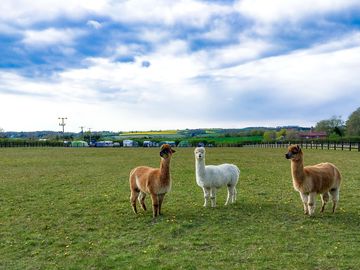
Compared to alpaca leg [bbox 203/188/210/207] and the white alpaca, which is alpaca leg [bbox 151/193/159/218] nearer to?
the white alpaca

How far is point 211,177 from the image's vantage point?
9539 millimetres

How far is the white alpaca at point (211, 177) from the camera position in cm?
941

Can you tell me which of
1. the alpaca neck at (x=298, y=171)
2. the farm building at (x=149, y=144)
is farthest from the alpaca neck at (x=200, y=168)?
the farm building at (x=149, y=144)

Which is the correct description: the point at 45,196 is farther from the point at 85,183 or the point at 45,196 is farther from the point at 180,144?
the point at 180,144

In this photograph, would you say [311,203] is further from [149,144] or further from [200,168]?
[149,144]

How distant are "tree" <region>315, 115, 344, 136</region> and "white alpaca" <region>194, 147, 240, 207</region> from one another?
264 feet

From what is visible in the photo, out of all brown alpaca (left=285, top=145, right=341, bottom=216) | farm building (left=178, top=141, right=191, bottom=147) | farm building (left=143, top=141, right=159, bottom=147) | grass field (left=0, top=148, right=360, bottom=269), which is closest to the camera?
grass field (left=0, top=148, right=360, bottom=269)

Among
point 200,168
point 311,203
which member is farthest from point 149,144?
point 311,203

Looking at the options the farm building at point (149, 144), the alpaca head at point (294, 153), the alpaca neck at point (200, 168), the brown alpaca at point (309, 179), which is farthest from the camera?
the farm building at point (149, 144)

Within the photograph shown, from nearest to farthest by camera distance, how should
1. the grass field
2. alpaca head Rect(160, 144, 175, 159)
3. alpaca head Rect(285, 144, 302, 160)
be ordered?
the grass field → alpaca head Rect(285, 144, 302, 160) → alpaca head Rect(160, 144, 175, 159)

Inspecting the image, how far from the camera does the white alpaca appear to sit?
9.41 metres

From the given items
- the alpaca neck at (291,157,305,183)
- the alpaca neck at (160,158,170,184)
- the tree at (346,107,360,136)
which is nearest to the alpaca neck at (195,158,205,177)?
the alpaca neck at (160,158,170,184)

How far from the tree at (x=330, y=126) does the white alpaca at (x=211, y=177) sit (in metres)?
80.5

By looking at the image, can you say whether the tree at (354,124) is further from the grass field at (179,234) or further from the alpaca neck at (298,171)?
the alpaca neck at (298,171)
